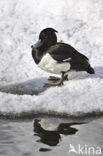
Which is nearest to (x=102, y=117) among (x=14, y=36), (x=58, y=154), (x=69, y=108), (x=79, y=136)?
(x=69, y=108)

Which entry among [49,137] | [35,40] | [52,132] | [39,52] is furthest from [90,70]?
[49,137]

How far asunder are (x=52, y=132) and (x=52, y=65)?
2647 mm

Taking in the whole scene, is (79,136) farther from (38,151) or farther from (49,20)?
(49,20)

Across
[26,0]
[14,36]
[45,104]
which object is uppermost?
[26,0]

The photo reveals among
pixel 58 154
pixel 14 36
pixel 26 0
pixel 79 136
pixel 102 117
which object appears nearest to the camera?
pixel 58 154

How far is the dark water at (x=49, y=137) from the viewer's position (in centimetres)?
725

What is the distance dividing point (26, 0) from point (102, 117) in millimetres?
5857

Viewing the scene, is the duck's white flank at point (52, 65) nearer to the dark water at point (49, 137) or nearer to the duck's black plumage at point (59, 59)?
the duck's black plumage at point (59, 59)

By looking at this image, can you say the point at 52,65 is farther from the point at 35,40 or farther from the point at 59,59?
the point at 35,40

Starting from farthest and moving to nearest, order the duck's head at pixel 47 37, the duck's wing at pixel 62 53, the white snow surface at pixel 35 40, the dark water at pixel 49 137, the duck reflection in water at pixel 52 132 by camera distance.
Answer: the duck's head at pixel 47 37
the duck's wing at pixel 62 53
the white snow surface at pixel 35 40
the duck reflection in water at pixel 52 132
the dark water at pixel 49 137

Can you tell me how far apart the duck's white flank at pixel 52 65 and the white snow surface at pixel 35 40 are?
0.36 meters

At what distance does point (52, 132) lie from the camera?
A: 8.07 metres

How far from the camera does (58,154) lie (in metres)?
7.12

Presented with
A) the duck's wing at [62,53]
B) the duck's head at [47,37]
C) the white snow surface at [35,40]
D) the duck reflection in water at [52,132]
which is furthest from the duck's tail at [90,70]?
the duck reflection in water at [52,132]
